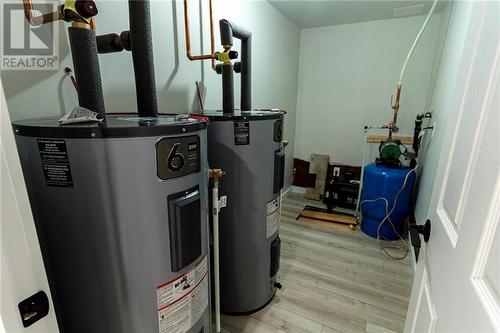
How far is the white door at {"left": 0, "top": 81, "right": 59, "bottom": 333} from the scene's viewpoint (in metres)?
0.44

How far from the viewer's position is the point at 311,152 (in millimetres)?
3744

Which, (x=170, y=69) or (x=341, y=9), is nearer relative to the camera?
(x=170, y=69)

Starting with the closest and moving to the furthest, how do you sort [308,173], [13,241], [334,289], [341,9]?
[13,241], [334,289], [341,9], [308,173]

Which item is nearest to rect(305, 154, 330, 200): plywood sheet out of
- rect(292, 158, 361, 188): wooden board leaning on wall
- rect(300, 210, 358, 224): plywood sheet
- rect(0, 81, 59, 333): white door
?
rect(292, 158, 361, 188): wooden board leaning on wall

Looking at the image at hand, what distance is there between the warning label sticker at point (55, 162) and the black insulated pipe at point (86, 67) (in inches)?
6.2

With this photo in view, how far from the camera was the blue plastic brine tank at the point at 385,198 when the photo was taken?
2.40 metres

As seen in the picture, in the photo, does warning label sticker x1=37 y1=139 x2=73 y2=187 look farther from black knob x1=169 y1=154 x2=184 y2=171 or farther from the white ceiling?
the white ceiling

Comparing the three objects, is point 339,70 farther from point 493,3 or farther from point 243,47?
point 493,3

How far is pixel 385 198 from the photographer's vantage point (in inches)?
96.7

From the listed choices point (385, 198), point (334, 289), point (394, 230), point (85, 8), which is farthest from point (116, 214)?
point (394, 230)

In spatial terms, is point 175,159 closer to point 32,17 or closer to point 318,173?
point 32,17

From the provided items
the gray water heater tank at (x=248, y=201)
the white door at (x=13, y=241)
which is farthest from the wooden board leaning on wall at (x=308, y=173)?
the white door at (x=13, y=241)

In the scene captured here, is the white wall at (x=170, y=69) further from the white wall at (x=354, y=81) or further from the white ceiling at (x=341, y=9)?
the white wall at (x=354, y=81)

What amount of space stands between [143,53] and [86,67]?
253mm
